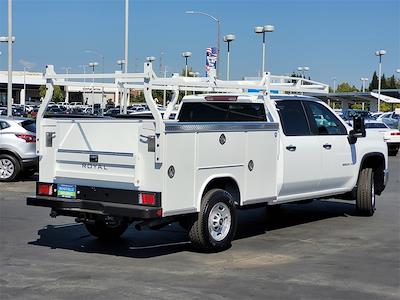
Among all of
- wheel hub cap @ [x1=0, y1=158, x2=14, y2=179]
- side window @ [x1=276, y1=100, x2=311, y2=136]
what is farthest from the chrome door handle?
wheel hub cap @ [x1=0, y1=158, x2=14, y2=179]

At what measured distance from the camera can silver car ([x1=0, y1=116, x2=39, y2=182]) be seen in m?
15.8

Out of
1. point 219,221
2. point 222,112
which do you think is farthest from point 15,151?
point 219,221

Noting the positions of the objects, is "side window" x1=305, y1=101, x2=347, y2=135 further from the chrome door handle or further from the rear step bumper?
the rear step bumper

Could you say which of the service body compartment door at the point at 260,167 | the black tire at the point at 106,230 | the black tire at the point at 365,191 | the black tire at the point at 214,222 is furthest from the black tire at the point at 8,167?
the black tire at the point at 214,222

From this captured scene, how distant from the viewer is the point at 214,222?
26.3 ft

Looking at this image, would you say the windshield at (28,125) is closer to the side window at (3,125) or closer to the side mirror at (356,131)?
the side window at (3,125)

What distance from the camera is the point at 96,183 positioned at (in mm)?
7770

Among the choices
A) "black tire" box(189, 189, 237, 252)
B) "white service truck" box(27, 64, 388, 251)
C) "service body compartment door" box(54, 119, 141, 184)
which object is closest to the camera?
"white service truck" box(27, 64, 388, 251)

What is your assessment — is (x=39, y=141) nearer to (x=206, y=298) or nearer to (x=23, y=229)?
(x=23, y=229)

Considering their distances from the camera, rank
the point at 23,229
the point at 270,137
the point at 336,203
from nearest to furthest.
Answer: the point at 270,137 → the point at 23,229 → the point at 336,203

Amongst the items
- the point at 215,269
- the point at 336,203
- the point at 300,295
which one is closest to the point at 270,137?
the point at 215,269

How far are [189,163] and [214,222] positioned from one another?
3.16 ft

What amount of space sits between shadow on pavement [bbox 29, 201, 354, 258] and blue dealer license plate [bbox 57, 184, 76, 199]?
2.52ft

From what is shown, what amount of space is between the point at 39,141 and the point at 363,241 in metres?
4.68
